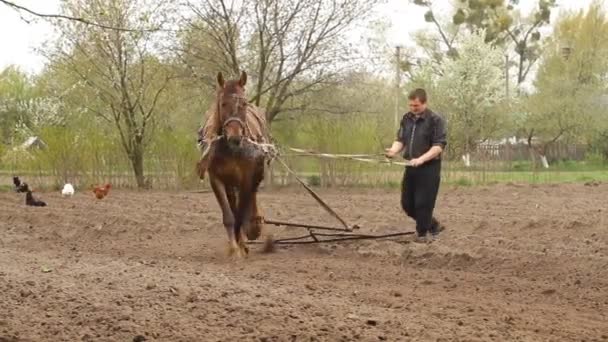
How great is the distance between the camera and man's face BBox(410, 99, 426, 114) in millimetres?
11750

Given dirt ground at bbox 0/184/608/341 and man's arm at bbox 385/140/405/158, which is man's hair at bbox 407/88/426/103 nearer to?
man's arm at bbox 385/140/405/158

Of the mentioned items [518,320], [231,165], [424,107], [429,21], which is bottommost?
[518,320]

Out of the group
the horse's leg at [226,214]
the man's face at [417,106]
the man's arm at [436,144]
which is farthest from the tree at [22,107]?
the man's arm at [436,144]

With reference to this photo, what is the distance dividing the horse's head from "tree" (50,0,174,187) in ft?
55.0

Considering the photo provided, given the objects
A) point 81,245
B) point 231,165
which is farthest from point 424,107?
point 81,245

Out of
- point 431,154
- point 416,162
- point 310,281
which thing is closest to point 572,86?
point 431,154

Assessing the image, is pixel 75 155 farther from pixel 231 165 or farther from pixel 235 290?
pixel 235 290

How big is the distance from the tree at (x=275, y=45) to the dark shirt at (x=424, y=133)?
1691cm

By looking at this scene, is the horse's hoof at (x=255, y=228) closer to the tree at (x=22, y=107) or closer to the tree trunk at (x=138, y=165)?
the tree trunk at (x=138, y=165)

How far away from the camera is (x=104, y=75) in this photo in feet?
92.4

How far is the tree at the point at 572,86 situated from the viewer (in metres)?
50.9

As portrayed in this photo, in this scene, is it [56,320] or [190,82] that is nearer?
[56,320]

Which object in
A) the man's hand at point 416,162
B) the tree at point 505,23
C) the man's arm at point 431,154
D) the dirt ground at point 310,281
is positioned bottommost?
the dirt ground at point 310,281

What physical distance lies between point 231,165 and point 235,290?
3.83 m
